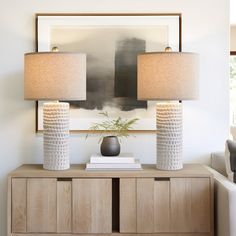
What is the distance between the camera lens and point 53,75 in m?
2.45

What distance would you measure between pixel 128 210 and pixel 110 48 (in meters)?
1.09

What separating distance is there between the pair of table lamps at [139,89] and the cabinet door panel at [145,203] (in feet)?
0.52

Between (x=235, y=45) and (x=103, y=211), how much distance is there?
550 cm

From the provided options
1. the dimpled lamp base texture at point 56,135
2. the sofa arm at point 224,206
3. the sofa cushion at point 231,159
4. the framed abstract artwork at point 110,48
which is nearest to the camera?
the sofa arm at point 224,206

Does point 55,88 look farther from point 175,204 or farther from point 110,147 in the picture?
point 175,204

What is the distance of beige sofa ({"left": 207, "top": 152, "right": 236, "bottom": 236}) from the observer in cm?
219

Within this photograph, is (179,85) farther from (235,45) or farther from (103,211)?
(235,45)

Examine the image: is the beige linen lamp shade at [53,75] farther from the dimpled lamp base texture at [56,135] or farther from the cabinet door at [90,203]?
the cabinet door at [90,203]

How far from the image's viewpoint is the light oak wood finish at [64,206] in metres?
2.49

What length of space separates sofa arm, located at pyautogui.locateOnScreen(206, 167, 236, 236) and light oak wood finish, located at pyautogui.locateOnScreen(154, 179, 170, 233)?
0.29 m

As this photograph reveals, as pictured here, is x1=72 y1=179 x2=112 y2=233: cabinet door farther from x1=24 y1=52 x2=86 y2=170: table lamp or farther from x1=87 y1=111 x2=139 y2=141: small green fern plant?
x1=87 y1=111 x2=139 y2=141: small green fern plant

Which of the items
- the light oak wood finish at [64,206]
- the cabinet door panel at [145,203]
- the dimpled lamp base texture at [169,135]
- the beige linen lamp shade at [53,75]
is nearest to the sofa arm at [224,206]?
the dimpled lamp base texture at [169,135]

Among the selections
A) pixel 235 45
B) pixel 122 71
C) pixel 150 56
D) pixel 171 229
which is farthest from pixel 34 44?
pixel 235 45

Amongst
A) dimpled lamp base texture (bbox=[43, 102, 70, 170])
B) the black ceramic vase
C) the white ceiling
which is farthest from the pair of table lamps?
the white ceiling
